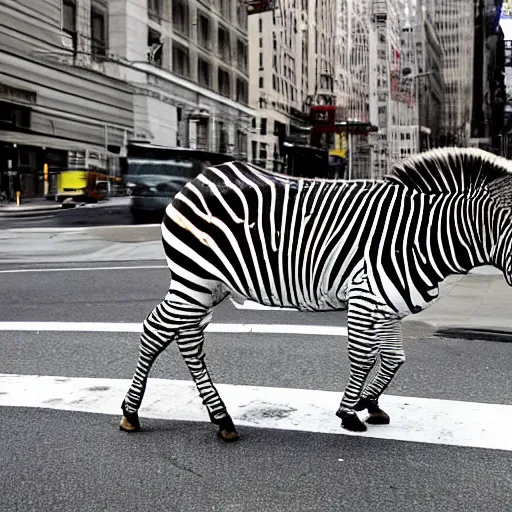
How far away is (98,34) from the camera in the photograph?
13305mm

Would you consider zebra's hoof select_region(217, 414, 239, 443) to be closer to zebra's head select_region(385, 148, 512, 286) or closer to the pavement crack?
the pavement crack

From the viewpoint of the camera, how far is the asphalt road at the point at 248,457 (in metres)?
3.18

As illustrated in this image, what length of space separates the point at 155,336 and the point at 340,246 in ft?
3.77

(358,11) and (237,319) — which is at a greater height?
(358,11)

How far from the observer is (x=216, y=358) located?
6.02 m

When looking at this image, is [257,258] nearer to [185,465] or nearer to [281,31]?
[185,465]

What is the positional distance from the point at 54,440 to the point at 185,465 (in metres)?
0.87

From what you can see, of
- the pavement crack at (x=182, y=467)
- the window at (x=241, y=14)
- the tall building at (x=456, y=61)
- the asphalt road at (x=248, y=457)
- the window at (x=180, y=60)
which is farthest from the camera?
the tall building at (x=456, y=61)

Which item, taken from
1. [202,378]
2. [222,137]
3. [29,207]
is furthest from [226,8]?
[202,378]

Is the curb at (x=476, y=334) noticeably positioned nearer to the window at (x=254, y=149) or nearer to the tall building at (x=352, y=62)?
the window at (x=254, y=149)

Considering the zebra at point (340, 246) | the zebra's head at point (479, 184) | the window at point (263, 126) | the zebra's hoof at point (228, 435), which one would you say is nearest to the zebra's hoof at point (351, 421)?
the zebra at point (340, 246)

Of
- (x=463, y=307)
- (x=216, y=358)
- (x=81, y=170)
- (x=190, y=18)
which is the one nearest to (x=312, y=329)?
(x=216, y=358)

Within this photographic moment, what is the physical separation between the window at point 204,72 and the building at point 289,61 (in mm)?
1065

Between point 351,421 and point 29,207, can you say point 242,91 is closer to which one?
point 29,207
